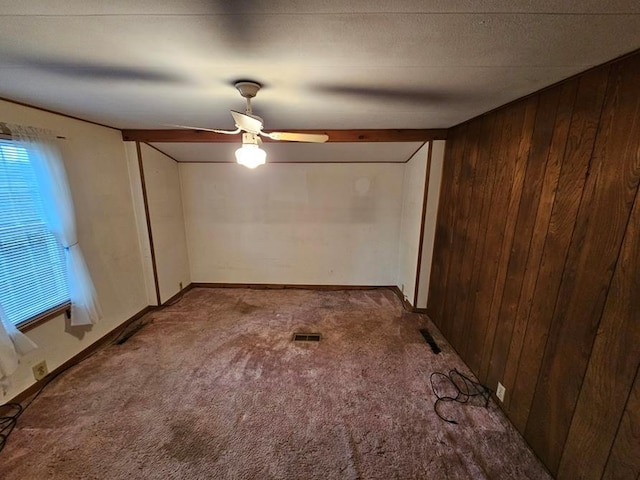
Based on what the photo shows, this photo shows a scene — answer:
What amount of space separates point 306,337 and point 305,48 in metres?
2.57

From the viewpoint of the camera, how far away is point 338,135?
2.96 metres

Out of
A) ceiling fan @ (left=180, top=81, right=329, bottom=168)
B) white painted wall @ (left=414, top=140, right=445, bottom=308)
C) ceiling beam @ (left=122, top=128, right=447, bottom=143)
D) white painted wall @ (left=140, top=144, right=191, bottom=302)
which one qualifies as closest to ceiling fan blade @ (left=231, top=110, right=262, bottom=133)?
ceiling fan @ (left=180, top=81, right=329, bottom=168)

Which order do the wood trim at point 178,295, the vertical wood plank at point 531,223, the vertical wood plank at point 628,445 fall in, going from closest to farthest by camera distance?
the vertical wood plank at point 628,445
the vertical wood plank at point 531,223
the wood trim at point 178,295

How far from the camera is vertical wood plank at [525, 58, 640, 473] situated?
3.72 feet

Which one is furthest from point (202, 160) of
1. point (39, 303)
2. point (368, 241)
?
point (368, 241)

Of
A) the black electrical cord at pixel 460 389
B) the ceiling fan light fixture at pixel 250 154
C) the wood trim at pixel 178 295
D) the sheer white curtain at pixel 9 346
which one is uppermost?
the ceiling fan light fixture at pixel 250 154

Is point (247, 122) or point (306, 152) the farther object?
point (306, 152)

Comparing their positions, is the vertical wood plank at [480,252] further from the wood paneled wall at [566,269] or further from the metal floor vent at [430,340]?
the metal floor vent at [430,340]

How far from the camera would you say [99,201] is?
8.71 feet

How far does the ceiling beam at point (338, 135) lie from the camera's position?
289cm

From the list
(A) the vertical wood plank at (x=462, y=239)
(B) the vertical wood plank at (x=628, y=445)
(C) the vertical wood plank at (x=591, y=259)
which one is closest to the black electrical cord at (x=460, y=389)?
(A) the vertical wood plank at (x=462, y=239)

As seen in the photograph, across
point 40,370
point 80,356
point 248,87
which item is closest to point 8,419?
point 40,370

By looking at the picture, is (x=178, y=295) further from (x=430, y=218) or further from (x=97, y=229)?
(x=430, y=218)

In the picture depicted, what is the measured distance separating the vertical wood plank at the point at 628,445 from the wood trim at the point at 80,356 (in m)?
3.63
